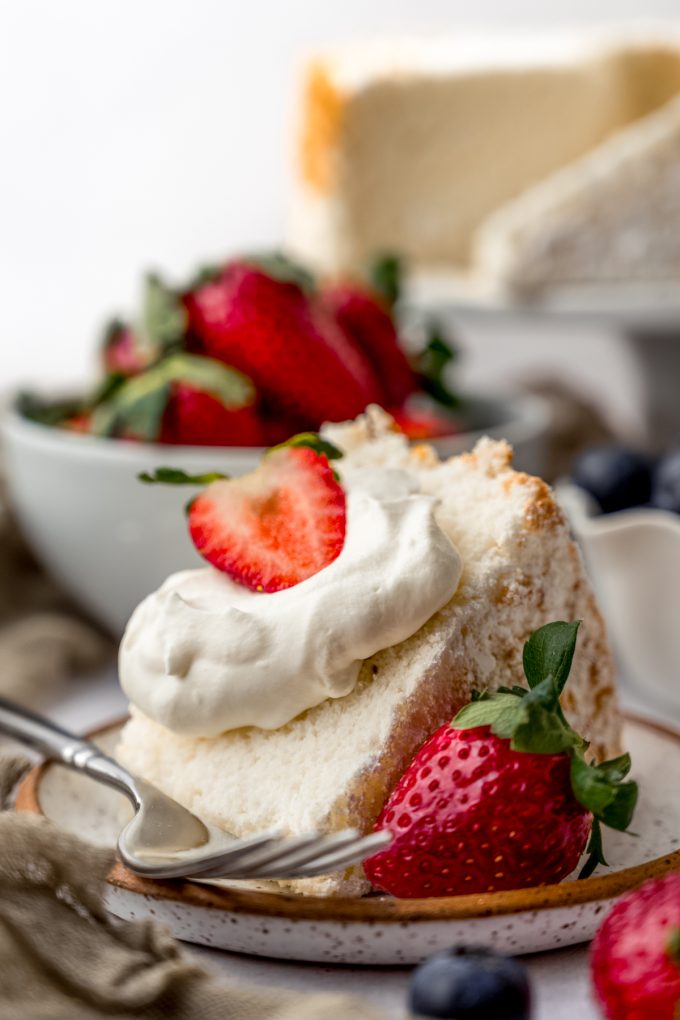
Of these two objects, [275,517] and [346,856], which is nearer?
[346,856]

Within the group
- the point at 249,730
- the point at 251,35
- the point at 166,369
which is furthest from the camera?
the point at 251,35

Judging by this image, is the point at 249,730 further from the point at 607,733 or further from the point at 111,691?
the point at 111,691

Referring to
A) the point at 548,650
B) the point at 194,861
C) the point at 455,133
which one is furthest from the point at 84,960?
the point at 455,133

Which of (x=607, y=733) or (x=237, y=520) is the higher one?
(x=237, y=520)

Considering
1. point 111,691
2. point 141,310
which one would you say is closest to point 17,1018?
point 111,691

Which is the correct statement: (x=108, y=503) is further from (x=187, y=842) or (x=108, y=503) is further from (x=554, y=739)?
(x=554, y=739)

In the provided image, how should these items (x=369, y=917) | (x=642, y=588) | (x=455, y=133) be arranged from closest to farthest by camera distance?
(x=369, y=917)
(x=642, y=588)
(x=455, y=133)
